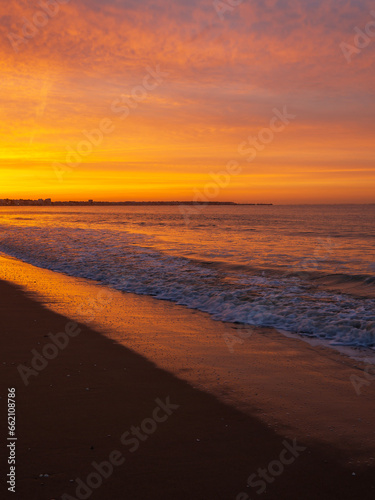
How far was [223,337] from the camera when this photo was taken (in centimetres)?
754

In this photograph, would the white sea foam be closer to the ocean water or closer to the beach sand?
the ocean water

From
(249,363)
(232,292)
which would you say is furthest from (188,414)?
(232,292)

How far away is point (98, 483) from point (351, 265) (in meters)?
16.0

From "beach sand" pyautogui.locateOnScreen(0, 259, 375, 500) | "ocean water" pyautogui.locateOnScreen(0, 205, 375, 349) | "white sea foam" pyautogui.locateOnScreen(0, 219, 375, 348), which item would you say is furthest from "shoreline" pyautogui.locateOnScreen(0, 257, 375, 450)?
"ocean water" pyautogui.locateOnScreen(0, 205, 375, 349)

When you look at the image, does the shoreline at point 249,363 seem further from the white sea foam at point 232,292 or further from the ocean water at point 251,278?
the ocean water at point 251,278

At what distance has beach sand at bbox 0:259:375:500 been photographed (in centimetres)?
328

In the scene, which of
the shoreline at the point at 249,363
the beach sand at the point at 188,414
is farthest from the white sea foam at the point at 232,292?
the beach sand at the point at 188,414

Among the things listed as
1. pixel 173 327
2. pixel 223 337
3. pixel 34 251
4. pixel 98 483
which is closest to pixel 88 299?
pixel 173 327

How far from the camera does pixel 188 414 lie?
4363 mm

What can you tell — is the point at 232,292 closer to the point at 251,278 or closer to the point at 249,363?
the point at 251,278

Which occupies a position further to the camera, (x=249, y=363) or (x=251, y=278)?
(x=251, y=278)

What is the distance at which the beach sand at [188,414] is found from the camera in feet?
10.8

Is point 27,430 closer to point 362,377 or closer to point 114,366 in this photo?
point 114,366

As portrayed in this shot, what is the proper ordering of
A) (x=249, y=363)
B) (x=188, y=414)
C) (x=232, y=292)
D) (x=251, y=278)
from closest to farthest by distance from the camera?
(x=188, y=414) < (x=249, y=363) < (x=232, y=292) < (x=251, y=278)
